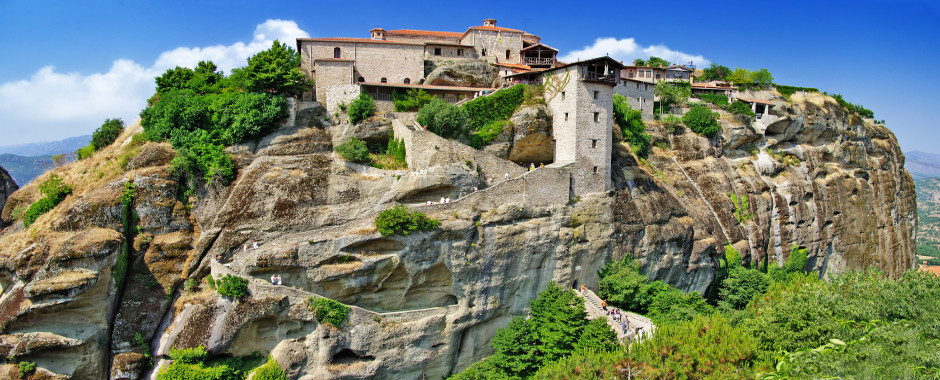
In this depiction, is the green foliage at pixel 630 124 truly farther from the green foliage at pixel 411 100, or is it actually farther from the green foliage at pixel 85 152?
the green foliage at pixel 85 152

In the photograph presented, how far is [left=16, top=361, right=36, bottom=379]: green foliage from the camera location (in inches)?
983

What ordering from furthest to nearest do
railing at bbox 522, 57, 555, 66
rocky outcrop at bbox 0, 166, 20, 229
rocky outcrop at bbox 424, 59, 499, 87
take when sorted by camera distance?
railing at bbox 522, 57, 555, 66, rocky outcrop at bbox 424, 59, 499, 87, rocky outcrop at bbox 0, 166, 20, 229

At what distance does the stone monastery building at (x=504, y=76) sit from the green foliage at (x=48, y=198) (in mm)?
15263

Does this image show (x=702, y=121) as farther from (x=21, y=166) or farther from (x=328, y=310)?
(x=21, y=166)

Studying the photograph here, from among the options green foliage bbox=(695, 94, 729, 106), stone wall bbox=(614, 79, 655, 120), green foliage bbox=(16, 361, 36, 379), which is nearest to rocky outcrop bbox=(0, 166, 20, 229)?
green foliage bbox=(16, 361, 36, 379)

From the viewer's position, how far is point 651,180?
39531mm

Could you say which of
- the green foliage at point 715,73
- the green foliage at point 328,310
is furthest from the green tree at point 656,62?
the green foliage at point 328,310

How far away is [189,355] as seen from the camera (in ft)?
79.7

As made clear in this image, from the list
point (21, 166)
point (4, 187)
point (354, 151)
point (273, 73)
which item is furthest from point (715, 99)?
point (21, 166)

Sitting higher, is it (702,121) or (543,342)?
(702,121)

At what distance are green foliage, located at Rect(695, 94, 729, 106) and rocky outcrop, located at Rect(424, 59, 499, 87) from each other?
21840 millimetres

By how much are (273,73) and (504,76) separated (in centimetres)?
1709

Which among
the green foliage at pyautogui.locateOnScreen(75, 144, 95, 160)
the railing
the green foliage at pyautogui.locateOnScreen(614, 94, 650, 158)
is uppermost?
the railing

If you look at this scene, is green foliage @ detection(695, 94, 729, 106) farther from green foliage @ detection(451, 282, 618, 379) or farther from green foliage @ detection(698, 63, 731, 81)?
green foliage @ detection(451, 282, 618, 379)
